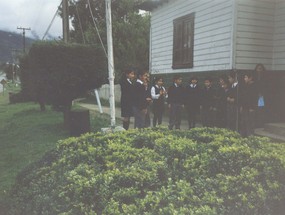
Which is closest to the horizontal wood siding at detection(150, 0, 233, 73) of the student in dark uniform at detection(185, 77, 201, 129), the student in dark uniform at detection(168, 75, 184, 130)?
the student in dark uniform at detection(185, 77, 201, 129)

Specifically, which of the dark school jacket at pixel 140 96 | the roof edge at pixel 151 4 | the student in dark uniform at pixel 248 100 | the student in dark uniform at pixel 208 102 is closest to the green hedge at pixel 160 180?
the student in dark uniform at pixel 248 100

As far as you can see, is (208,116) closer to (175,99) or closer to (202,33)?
(175,99)

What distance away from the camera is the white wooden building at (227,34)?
1099cm

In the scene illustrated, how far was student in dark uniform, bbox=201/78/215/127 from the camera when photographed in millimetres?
10766

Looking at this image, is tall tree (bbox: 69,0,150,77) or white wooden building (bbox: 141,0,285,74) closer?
white wooden building (bbox: 141,0,285,74)

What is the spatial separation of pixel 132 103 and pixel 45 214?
6359 millimetres

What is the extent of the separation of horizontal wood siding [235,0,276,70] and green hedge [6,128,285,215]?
6979 mm

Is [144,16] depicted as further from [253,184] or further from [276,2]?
[253,184]

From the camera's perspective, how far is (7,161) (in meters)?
8.66

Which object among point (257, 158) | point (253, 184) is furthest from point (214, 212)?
point (257, 158)

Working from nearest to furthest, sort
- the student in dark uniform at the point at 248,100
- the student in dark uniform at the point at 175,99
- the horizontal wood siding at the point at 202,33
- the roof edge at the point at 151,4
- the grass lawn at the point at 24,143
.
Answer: the grass lawn at the point at 24,143 → the student in dark uniform at the point at 248,100 → the student in dark uniform at the point at 175,99 → the horizontal wood siding at the point at 202,33 → the roof edge at the point at 151,4

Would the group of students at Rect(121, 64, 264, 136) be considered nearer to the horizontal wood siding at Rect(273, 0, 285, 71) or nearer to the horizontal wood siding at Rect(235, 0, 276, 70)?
the horizontal wood siding at Rect(235, 0, 276, 70)

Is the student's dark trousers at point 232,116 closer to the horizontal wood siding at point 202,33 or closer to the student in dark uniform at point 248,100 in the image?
the student in dark uniform at point 248,100

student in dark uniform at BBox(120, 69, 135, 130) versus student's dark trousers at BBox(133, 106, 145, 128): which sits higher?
student in dark uniform at BBox(120, 69, 135, 130)
